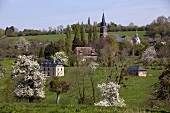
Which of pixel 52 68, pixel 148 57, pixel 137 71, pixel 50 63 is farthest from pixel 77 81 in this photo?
pixel 148 57

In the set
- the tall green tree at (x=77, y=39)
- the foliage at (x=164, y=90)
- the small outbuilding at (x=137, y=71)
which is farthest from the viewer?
the tall green tree at (x=77, y=39)

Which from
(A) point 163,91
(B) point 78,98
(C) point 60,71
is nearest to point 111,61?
(B) point 78,98

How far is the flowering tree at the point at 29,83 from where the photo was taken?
24.8 m

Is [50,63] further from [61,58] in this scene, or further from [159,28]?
[159,28]

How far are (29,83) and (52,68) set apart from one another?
24258 mm

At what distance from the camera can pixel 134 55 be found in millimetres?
66188

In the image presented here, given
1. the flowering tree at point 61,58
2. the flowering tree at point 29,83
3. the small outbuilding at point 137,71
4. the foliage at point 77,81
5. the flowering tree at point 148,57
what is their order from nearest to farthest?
1. the flowering tree at point 29,83
2. the foliage at point 77,81
3. the small outbuilding at point 137,71
4. the flowering tree at point 148,57
5. the flowering tree at point 61,58

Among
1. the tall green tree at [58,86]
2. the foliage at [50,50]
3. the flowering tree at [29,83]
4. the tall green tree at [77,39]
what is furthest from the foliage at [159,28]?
the flowering tree at [29,83]

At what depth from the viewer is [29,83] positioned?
25.7 meters

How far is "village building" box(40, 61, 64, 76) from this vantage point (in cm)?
4866

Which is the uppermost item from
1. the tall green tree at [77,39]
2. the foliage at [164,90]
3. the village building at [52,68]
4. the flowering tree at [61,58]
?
the tall green tree at [77,39]

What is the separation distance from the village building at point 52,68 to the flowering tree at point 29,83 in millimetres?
21662

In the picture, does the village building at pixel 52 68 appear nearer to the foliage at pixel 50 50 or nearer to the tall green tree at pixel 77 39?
the foliage at pixel 50 50

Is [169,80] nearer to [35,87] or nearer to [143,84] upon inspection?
[35,87]
